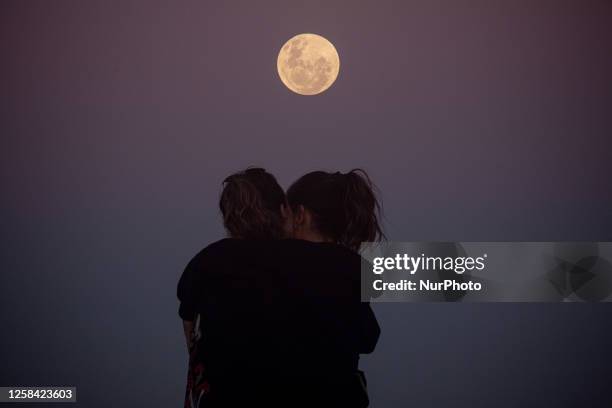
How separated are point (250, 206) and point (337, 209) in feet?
0.80

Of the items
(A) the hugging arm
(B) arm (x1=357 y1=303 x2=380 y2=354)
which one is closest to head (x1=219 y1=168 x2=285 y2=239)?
(A) the hugging arm

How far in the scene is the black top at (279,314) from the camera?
3.62 ft

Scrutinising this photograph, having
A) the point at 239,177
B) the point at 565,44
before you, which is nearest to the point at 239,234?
the point at 239,177

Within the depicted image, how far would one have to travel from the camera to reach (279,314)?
1107 millimetres

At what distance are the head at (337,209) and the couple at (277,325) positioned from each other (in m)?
0.23

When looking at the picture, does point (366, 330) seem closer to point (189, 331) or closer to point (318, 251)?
point (318, 251)

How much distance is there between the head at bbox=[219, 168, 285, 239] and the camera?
4.50 ft

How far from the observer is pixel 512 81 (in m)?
4.08

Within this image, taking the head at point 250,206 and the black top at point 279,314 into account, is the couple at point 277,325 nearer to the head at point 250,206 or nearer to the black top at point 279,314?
the black top at point 279,314

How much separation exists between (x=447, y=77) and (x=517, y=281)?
1753mm

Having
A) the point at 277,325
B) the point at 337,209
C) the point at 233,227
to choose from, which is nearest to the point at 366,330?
the point at 277,325

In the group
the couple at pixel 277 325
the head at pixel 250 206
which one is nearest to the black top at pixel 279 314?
the couple at pixel 277 325

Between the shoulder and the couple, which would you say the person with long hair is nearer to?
the couple

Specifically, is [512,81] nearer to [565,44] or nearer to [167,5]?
[565,44]
